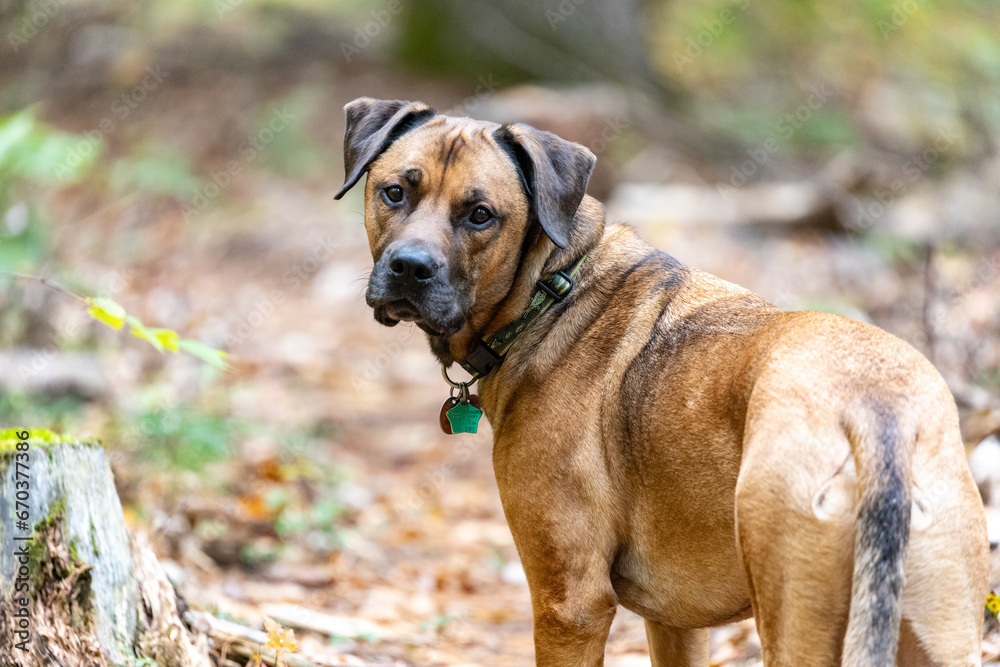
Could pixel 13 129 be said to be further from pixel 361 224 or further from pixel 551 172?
pixel 361 224

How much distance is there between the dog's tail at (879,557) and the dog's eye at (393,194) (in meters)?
2.30

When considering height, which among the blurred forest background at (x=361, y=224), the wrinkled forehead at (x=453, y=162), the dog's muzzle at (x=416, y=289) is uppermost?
the wrinkled forehead at (x=453, y=162)

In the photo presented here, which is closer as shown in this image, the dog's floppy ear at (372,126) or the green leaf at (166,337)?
the green leaf at (166,337)

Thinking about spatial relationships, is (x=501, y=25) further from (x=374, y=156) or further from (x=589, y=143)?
(x=374, y=156)

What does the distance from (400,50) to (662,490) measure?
45.2ft

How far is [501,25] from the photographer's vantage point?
14.5 meters

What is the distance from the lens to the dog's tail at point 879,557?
244 cm

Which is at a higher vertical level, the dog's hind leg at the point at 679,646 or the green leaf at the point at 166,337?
the green leaf at the point at 166,337

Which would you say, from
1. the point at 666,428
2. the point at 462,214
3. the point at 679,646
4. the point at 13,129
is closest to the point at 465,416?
the point at 462,214

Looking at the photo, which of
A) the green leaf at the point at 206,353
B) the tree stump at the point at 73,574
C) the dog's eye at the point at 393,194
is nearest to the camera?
the tree stump at the point at 73,574

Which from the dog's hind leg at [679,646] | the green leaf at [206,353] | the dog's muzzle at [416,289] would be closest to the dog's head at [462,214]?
the dog's muzzle at [416,289]

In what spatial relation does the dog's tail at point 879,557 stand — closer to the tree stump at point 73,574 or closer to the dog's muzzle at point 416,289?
the dog's muzzle at point 416,289

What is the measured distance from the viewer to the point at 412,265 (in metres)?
3.64

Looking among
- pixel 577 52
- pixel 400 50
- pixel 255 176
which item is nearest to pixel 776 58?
pixel 577 52
